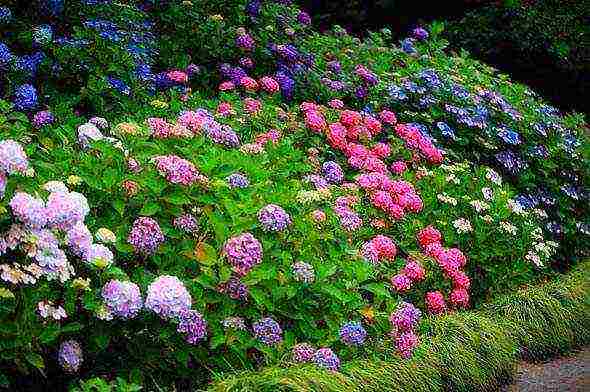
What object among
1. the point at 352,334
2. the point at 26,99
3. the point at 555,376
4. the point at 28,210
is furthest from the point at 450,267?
the point at 28,210

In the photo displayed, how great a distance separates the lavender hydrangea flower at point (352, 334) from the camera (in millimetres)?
4609

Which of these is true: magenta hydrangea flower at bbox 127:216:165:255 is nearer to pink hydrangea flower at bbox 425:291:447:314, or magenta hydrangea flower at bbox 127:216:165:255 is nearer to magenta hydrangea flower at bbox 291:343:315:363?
magenta hydrangea flower at bbox 291:343:315:363

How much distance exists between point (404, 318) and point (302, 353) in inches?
33.2

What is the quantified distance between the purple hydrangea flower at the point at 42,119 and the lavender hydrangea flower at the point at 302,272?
207cm

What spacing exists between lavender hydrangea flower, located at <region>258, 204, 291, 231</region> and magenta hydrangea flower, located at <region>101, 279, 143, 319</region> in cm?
88

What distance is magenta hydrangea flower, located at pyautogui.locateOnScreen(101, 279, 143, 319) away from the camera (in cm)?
366

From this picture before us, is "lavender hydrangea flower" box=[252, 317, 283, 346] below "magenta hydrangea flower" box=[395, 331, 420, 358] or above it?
above

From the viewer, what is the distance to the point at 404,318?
4980 millimetres

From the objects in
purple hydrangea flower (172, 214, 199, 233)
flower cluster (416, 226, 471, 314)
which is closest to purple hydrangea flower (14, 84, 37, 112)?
purple hydrangea flower (172, 214, 199, 233)

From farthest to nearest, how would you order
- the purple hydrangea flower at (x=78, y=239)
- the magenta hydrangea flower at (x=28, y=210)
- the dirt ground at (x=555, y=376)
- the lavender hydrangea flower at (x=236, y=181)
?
the dirt ground at (x=555, y=376)
the lavender hydrangea flower at (x=236, y=181)
the purple hydrangea flower at (x=78, y=239)
the magenta hydrangea flower at (x=28, y=210)

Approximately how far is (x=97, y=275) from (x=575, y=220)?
5.04 metres

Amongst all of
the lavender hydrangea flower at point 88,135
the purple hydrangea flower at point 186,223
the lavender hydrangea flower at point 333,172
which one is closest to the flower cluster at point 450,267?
the lavender hydrangea flower at point 333,172

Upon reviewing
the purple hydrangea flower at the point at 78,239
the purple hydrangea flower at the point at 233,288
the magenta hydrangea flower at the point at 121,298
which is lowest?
the purple hydrangea flower at the point at 233,288

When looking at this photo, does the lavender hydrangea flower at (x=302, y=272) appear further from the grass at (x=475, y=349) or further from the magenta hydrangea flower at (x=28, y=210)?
the magenta hydrangea flower at (x=28, y=210)
